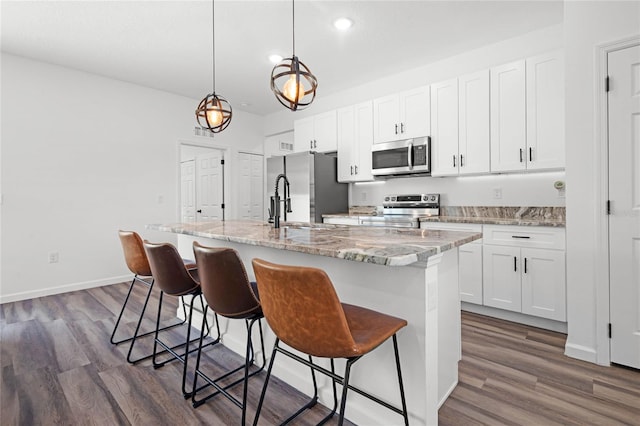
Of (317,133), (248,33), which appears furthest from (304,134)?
(248,33)

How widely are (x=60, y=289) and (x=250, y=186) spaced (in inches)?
126

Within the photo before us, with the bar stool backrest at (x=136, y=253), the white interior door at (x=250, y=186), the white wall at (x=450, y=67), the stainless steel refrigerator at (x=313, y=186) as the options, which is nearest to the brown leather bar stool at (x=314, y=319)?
the bar stool backrest at (x=136, y=253)

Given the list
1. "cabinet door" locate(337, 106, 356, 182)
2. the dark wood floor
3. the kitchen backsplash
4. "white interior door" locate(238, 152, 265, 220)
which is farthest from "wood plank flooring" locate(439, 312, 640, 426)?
"white interior door" locate(238, 152, 265, 220)

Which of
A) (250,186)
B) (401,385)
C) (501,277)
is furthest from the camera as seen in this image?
(250,186)

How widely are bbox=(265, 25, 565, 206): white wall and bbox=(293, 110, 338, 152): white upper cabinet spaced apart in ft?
1.27

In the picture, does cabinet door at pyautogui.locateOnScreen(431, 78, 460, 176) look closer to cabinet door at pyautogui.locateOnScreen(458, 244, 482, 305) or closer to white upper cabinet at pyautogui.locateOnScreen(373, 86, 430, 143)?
white upper cabinet at pyautogui.locateOnScreen(373, 86, 430, 143)

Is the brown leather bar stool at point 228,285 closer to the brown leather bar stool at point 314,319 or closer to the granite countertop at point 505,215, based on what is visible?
the brown leather bar stool at point 314,319

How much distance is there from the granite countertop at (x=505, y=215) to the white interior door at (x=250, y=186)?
3.55 m

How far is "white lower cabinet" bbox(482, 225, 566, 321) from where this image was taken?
2605mm

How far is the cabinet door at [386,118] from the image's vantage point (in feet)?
13.0

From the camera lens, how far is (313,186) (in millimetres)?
4426

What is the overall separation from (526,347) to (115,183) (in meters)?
5.01

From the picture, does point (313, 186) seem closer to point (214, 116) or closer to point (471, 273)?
point (214, 116)

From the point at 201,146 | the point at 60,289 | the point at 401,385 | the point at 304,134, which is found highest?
the point at 304,134
